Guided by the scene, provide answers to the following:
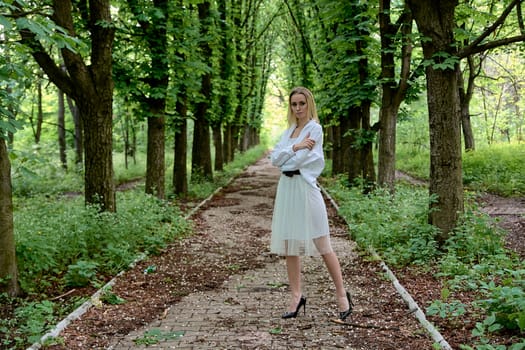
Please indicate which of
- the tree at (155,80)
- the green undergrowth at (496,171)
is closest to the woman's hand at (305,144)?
the tree at (155,80)

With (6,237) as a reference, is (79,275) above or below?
below

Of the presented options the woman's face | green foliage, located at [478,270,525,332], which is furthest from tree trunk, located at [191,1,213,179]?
green foliage, located at [478,270,525,332]

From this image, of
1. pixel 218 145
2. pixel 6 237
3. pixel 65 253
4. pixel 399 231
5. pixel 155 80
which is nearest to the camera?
pixel 6 237

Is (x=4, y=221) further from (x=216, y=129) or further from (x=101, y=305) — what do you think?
(x=216, y=129)

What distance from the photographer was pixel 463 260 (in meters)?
6.65

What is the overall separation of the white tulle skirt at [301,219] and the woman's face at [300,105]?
26.8 inches

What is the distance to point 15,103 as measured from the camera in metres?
5.43

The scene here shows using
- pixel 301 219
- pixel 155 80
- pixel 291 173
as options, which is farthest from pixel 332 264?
pixel 155 80

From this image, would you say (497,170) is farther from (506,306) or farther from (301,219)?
(301,219)

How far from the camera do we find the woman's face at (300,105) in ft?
16.8

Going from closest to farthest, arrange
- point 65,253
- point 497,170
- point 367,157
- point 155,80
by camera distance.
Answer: point 65,253, point 155,80, point 367,157, point 497,170

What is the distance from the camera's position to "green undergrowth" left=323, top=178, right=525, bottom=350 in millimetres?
4172

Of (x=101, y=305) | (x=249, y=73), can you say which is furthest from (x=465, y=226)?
(x=249, y=73)

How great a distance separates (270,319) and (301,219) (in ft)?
3.78
